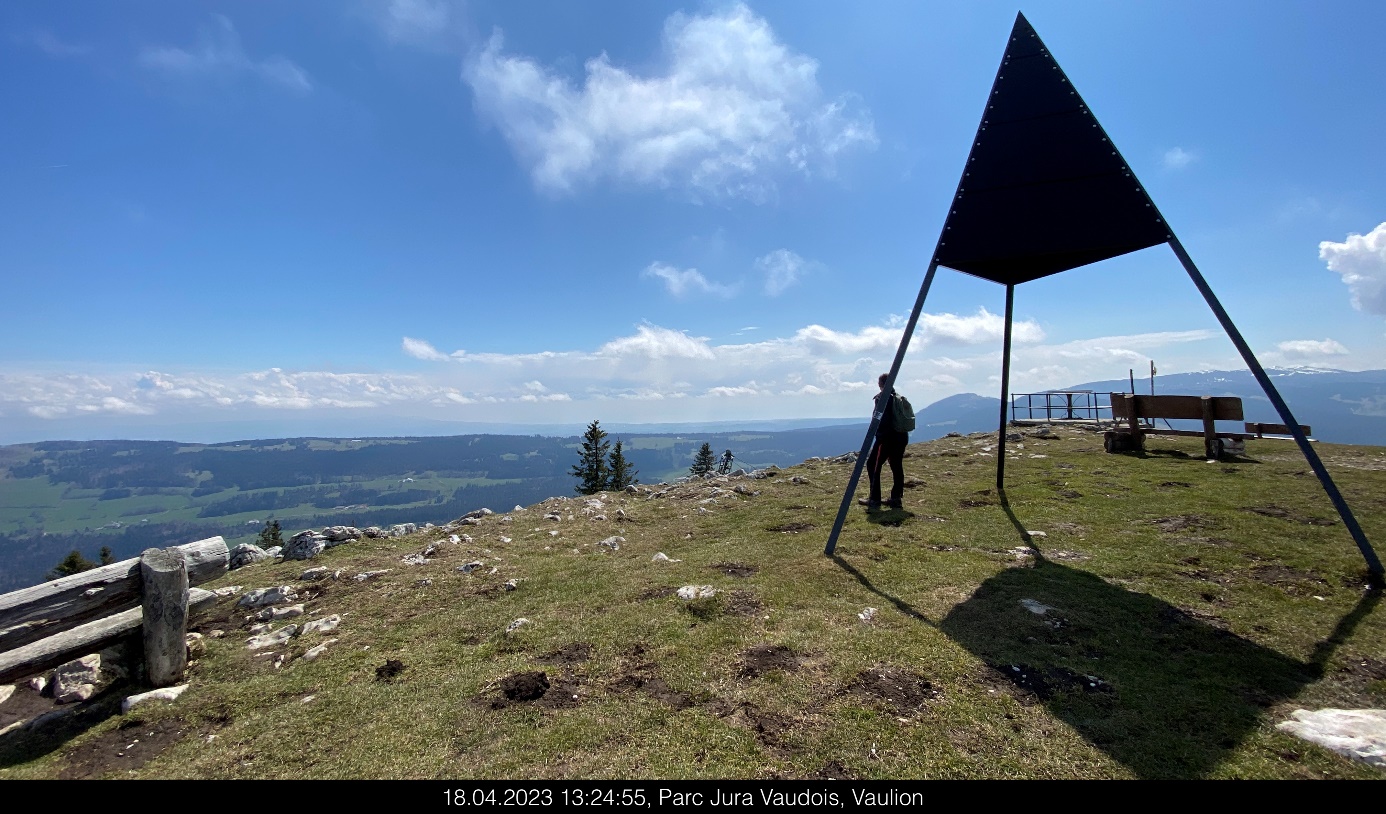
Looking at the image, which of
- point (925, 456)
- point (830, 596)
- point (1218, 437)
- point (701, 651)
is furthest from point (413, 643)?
point (1218, 437)

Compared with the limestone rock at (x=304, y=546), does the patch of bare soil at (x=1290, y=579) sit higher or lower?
higher

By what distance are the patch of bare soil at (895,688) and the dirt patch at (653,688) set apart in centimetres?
183

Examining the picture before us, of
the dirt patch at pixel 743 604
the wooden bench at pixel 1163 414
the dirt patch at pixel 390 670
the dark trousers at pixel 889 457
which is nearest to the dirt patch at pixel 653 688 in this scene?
the dirt patch at pixel 743 604

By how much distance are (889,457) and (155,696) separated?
1383 cm

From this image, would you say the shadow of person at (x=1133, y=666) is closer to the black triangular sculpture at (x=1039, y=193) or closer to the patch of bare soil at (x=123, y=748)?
the black triangular sculpture at (x=1039, y=193)

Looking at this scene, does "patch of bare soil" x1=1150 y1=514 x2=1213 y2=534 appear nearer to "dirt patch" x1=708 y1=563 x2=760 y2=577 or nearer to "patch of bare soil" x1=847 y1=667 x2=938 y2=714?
"patch of bare soil" x1=847 y1=667 x2=938 y2=714

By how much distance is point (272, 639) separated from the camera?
784 centimetres

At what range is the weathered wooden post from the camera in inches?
262

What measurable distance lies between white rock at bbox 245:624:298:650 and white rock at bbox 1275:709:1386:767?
1207cm

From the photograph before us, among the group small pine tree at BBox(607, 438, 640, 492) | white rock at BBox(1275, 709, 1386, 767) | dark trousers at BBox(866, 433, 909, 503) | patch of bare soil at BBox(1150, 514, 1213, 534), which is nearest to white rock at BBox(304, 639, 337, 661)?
white rock at BBox(1275, 709, 1386, 767)

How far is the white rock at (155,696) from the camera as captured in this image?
604 centimetres

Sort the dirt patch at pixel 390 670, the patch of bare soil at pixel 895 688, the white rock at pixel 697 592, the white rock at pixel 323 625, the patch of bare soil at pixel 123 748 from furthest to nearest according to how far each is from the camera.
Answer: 1. the white rock at pixel 697 592
2. the white rock at pixel 323 625
3. the dirt patch at pixel 390 670
4. the patch of bare soil at pixel 895 688
5. the patch of bare soil at pixel 123 748

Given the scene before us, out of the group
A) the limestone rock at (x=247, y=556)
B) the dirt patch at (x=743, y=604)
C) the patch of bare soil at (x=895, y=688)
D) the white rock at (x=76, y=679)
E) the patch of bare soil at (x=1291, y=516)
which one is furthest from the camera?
the limestone rock at (x=247, y=556)

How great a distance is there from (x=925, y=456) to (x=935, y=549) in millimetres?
13680
